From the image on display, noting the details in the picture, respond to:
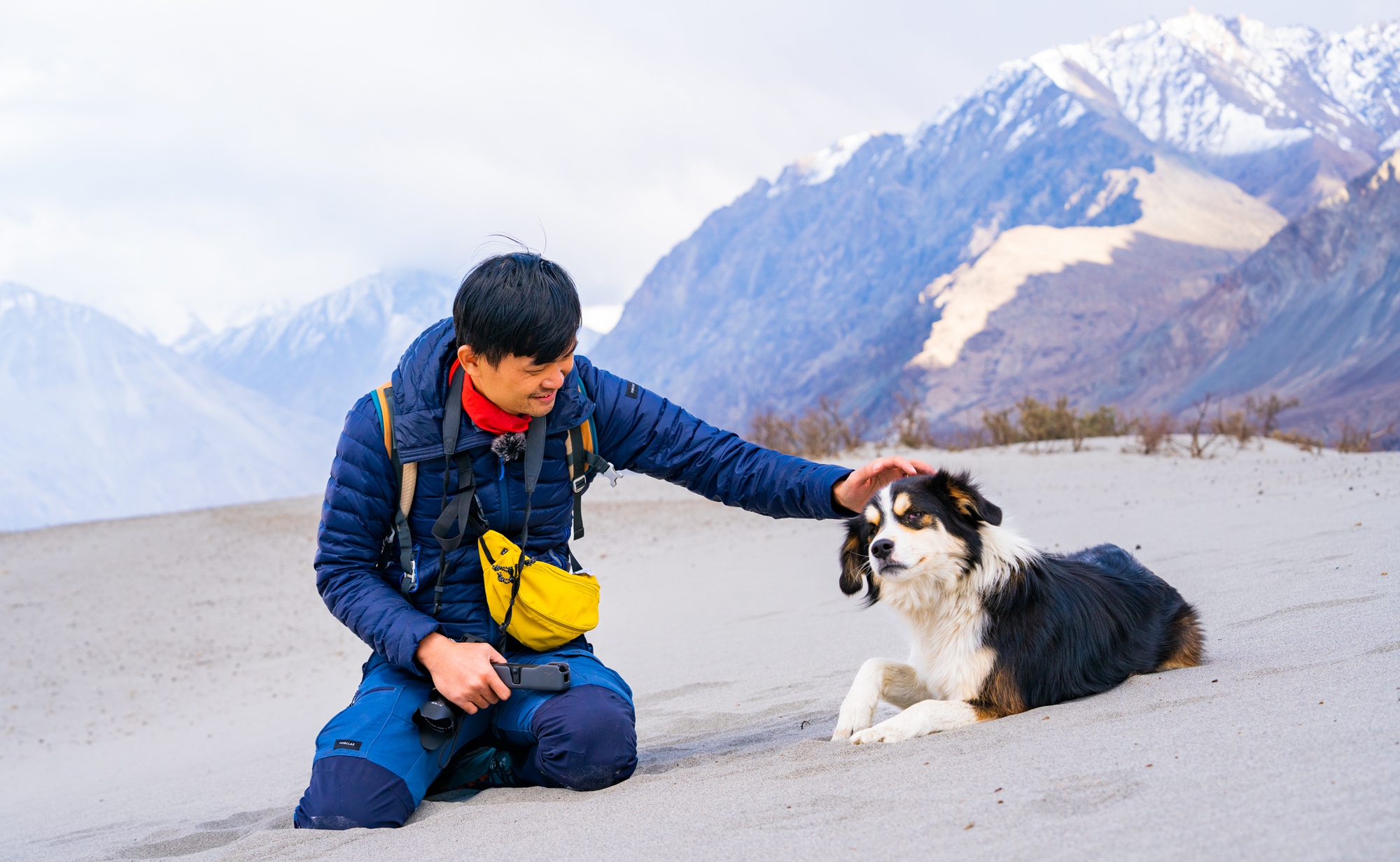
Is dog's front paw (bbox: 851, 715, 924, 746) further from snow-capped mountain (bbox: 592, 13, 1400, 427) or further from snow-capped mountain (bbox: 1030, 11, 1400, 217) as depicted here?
snow-capped mountain (bbox: 1030, 11, 1400, 217)

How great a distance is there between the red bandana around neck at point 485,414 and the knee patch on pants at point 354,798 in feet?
3.42

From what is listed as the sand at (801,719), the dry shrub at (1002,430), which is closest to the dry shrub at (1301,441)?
the sand at (801,719)

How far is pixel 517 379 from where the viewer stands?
3.04m

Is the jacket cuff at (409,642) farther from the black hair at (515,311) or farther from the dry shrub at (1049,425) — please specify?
the dry shrub at (1049,425)

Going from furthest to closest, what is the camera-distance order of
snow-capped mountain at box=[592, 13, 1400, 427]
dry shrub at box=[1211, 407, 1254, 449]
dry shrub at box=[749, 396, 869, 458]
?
snow-capped mountain at box=[592, 13, 1400, 427] < dry shrub at box=[749, 396, 869, 458] < dry shrub at box=[1211, 407, 1254, 449]

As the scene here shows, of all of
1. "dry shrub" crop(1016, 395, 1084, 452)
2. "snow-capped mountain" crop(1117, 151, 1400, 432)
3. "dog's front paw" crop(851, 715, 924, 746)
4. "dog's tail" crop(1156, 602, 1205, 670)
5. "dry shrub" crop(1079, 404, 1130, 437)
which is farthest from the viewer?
"snow-capped mountain" crop(1117, 151, 1400, 432)

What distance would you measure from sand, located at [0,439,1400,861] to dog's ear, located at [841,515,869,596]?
53 centimetres

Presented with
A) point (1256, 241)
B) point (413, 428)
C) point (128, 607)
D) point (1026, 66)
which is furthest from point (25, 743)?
point (1026, 66)

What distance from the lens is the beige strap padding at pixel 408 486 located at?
10.5ft

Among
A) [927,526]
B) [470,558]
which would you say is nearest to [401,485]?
[470,558]

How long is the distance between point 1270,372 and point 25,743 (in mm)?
45413

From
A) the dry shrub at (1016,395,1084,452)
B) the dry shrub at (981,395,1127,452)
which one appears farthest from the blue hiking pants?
the dry shrub at (1016,395,1084,452)

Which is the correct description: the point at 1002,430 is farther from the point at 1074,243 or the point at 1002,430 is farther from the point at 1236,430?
the point at 1074,243

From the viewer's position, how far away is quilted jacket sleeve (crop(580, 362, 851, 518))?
11.8 ft
